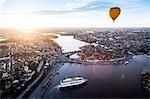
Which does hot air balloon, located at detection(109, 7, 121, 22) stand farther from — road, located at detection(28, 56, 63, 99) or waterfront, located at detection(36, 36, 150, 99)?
road, located at detection(28, 56, 63, 99)

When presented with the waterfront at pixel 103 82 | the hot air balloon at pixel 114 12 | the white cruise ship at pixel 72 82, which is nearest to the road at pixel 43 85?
the waterfront at pixel 103 82

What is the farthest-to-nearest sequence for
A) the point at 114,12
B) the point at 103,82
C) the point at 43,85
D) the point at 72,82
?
1. the point at 103,82
2. the point at 72,82
3. the point at 43,85
4. the point at 114,12

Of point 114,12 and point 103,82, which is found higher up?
point 114,12

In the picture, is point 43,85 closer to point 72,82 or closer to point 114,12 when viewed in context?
point 72,82

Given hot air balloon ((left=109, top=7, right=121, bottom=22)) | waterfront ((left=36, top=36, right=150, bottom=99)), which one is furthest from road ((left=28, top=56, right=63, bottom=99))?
hot air balloon ((left=109, top=7, right=121, bottom=22))

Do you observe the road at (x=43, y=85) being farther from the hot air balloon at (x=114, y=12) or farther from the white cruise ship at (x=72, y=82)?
the hot air balloon at (x=114, y=12)

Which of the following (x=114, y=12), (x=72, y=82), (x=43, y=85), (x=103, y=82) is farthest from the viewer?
(x=103, y=82)

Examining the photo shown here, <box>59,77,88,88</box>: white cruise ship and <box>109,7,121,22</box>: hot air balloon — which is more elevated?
<box>109,7,121,22</box>: hot air balloon

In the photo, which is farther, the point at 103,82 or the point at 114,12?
the point at 103,82

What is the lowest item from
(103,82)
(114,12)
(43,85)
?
(103,82)

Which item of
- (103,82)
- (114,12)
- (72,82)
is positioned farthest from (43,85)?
(114,12)
